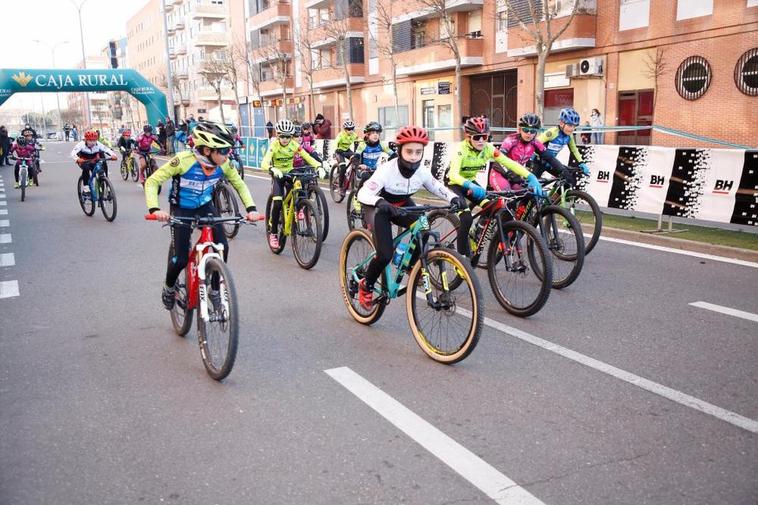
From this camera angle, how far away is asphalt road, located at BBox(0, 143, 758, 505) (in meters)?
3.51

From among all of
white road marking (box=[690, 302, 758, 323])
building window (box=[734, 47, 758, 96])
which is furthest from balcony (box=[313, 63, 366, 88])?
white road marking (box=[690, 302, 758, 323])

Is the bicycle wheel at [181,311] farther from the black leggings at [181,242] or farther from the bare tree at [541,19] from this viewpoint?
the bare tree at [541,19]

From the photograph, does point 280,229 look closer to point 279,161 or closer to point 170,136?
point 279,161

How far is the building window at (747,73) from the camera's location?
73.4ft

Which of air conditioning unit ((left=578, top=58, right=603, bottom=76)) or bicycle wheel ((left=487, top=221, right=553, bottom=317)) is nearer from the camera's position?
bicycle wheel ((left=487, top=221, right=553, bottom=317))

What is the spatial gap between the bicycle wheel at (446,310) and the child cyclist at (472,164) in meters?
1.75

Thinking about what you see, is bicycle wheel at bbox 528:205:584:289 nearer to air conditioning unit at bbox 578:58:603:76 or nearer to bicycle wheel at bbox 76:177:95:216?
bicycle wheel at bbox 76:177:95:216

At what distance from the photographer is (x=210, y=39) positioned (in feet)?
258

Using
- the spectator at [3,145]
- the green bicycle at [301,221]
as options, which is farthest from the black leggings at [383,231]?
the spectator at [3,145]

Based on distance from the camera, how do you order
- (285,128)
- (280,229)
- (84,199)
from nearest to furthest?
(280,229)
(285,128)
(84,199)

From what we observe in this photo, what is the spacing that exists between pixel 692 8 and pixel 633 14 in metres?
2.62

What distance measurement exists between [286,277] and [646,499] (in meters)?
5.68

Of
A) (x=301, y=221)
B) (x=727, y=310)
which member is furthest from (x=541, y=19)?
(x=727, y=310)

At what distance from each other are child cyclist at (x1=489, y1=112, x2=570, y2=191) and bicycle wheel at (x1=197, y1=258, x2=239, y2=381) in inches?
175
